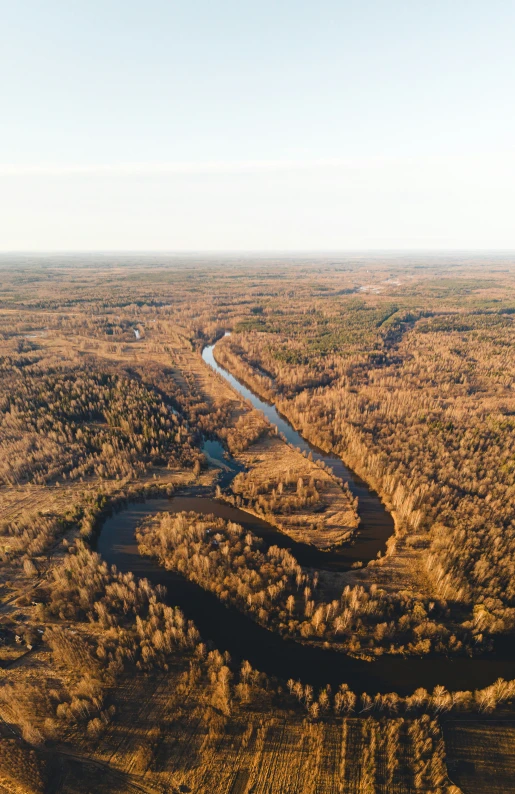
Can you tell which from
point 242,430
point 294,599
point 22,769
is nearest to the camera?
point 22,769

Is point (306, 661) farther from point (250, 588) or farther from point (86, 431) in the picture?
point (86, 431)

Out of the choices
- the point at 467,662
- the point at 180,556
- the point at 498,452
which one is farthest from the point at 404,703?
the point at 498,452

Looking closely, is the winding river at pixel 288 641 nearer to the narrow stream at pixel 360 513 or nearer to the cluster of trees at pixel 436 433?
the narrow stream at pixel 360 513

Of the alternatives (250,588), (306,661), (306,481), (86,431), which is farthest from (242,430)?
(306,661)

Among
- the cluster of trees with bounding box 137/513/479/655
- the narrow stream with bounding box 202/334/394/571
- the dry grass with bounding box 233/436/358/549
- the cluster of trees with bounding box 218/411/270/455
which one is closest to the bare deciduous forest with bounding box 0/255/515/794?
the cluster of trees with bounding box 137/513/479/655

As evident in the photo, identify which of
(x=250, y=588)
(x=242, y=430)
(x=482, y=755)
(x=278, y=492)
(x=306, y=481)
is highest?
(x=242, y=430)

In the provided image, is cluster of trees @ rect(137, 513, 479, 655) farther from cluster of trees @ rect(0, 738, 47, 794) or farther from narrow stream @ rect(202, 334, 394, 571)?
cluster of trees @ rect(0, 738, 47, 794)
